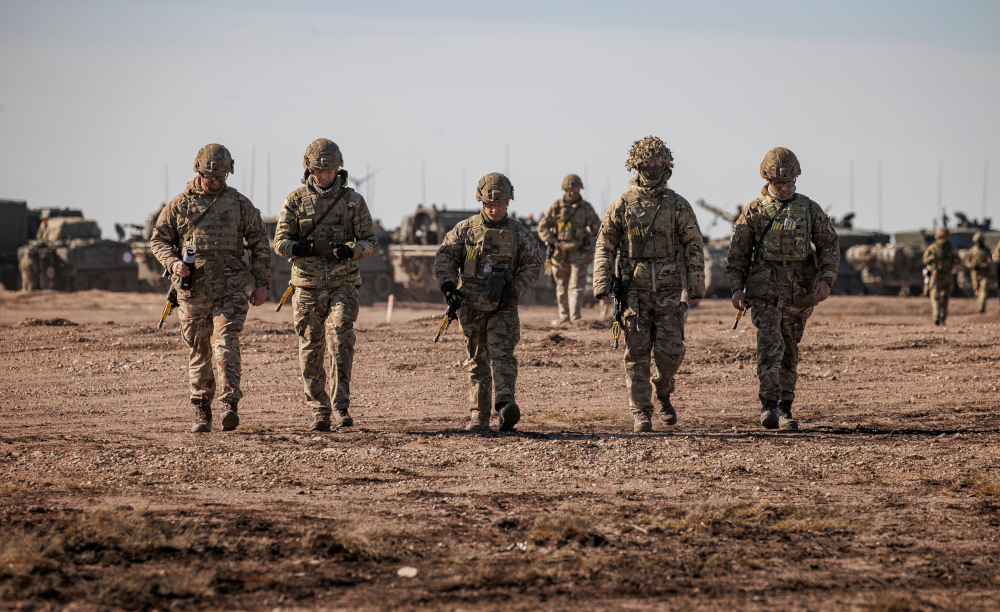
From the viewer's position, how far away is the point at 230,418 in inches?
318

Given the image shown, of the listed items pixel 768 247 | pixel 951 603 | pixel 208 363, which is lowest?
pixel 951 603

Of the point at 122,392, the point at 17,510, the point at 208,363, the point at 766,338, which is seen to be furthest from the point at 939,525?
the point at 122,392

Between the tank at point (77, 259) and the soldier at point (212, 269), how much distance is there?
73.9ft

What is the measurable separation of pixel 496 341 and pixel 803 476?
7.83 feet

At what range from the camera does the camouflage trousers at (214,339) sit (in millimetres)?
8039

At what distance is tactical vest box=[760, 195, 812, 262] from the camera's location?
27.1ft

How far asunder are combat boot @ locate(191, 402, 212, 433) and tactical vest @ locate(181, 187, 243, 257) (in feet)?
3.58

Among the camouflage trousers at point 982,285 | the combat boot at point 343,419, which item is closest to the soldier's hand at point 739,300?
the combat boot at point 343,419

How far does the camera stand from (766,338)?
834 centimetres

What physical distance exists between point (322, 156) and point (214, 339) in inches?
60.8

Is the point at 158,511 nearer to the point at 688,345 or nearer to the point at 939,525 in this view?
the point at 939,525

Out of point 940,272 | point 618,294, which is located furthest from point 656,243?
point 940,272

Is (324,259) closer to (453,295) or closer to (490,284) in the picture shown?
(453,295)

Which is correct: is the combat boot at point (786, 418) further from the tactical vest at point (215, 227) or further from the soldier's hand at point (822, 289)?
the tactical vest at point (215, 227)
